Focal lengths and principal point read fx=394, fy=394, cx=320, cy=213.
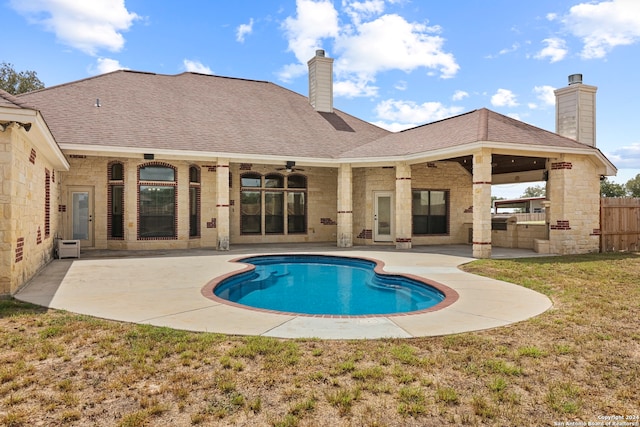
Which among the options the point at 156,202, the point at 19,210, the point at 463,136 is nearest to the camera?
A: the point at 19,210

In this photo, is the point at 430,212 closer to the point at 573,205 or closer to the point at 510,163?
the point at 510,163

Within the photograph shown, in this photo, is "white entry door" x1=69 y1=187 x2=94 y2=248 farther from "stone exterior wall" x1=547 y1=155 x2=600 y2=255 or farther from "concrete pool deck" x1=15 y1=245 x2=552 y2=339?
"stone exterior wall" x1=547 y1=155 x2=600 y2=255

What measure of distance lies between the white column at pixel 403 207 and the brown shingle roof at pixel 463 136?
861mm

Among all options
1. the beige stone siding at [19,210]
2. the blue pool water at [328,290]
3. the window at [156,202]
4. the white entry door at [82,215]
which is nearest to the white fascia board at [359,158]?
the window at [156,202]

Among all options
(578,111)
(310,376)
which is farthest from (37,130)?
(578,111)

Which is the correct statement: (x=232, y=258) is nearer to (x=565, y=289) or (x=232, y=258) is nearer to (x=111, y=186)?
(x=111, y=186)

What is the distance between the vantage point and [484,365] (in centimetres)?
384

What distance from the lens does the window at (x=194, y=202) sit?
Result: 51.1 ft

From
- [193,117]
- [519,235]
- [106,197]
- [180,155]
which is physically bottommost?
[519,235]

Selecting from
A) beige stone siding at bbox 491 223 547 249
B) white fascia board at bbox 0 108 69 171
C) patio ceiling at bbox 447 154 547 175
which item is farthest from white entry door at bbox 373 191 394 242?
white fascia board at bbox 0 108 69 171

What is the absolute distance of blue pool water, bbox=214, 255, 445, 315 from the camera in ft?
23.5

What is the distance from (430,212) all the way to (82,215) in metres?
13.8

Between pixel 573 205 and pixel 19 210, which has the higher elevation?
pixel 573 205

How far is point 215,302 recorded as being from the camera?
21.0ft
